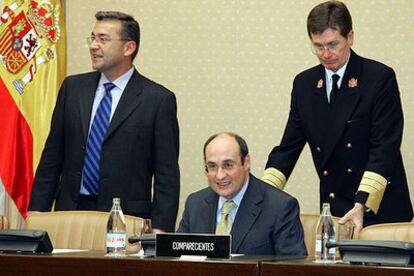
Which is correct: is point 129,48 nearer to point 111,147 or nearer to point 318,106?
point 111,147

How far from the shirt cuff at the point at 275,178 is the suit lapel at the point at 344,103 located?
0.83ft

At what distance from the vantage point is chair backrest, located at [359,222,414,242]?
3809 millimetres

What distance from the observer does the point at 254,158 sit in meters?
6.57

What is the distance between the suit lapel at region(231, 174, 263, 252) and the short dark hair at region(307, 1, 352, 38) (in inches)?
34.8

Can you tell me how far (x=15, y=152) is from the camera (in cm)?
607

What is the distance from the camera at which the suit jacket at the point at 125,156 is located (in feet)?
16.0

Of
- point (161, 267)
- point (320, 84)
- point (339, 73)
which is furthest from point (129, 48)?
point (161, 267)

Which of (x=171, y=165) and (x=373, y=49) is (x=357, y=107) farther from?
(x=373, y=49)

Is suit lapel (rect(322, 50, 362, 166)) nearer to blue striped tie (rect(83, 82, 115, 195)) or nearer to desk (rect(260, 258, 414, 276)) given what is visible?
blue striped tie (rect(83, 82, 115, 195))

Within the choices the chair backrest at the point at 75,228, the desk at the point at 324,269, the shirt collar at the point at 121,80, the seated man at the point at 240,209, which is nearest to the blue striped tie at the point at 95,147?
the shirt collar at the point at 121,80

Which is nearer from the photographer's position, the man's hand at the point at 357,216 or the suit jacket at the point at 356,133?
the man's hand at the point at 357,216

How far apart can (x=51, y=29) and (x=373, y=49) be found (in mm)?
2208

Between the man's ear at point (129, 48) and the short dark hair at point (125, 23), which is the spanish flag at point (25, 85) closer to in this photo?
the short dark hair at point (125, 23)

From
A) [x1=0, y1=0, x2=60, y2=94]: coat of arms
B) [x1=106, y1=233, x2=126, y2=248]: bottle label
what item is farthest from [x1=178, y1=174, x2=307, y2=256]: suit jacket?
[x1=0, y1=0, x2=60, y2=94]: coat of arms
